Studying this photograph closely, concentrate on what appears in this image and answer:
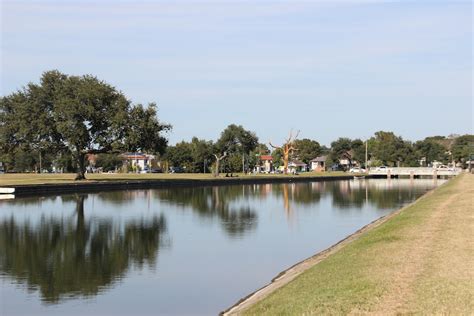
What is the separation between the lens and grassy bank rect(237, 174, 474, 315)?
11086 mm

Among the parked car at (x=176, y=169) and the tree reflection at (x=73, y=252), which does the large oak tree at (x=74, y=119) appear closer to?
the tree reflection at (x=73, y=252)

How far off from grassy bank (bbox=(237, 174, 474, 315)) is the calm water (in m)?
2.82

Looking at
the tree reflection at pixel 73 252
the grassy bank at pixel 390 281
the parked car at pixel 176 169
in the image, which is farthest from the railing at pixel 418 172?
the grassy bank at pixel 390 281

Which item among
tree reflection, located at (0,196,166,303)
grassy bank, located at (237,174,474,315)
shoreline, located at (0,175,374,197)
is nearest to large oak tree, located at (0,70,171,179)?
shoreline, located at (0,175,374,197)

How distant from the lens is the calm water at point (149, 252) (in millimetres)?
16734

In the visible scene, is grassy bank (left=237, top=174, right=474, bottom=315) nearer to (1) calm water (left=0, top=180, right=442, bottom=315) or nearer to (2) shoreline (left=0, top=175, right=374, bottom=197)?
(1) calm water (left=0, top=180, right=442, bottom=315)

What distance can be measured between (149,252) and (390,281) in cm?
1428

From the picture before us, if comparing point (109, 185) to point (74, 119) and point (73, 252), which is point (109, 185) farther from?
point (73, 252)

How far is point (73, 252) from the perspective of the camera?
25.6 meters

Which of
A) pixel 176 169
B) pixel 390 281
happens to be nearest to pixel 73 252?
pixel 390 281

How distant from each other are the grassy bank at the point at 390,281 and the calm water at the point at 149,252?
282 centimetres

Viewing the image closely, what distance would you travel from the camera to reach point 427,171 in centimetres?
14512

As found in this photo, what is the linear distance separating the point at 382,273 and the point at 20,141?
69273mm

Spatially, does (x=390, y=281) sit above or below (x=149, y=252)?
above
